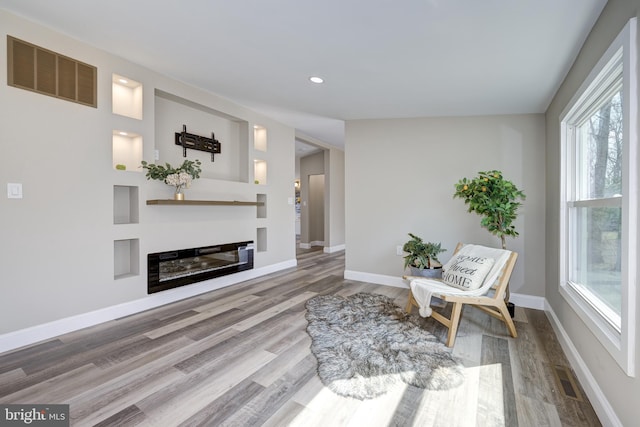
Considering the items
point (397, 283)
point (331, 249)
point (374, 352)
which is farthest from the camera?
point (331, 249)

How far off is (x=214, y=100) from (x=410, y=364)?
3589mm

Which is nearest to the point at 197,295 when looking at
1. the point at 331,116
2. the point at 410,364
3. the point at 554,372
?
the point at 410,364

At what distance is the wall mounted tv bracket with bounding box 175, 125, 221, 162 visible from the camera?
3562 millimetres

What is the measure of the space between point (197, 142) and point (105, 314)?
217 centimetres

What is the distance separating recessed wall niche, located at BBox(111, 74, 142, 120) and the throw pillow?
347 cm

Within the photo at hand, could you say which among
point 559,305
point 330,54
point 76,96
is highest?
point 330,54

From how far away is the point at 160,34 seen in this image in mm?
2271

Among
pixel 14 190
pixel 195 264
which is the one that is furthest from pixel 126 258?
pixel 14 190

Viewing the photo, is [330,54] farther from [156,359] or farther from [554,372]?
[554,372]

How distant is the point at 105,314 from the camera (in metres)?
2.71

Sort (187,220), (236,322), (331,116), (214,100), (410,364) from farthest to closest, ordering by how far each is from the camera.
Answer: (331,116), (214,100), (187,220), (236,322), (410,364)

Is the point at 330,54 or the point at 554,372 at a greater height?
the point at 330,54

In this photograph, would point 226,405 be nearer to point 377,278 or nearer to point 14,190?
point 14,190

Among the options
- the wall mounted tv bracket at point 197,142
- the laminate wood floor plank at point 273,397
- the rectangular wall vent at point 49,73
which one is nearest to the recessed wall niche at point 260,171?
the wall mounted tv bracket at point 197,142
